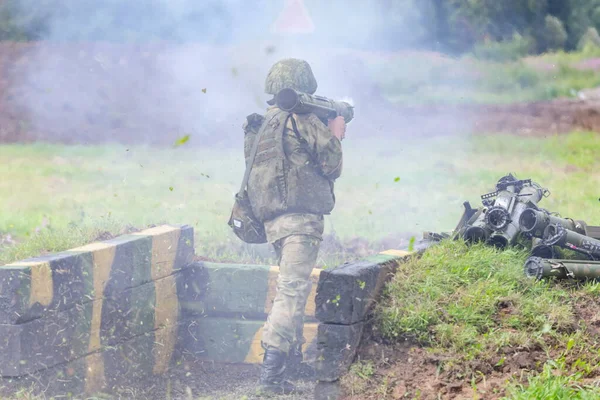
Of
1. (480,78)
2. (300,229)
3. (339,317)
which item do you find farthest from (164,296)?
(480,78)

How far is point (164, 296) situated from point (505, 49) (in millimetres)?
6033

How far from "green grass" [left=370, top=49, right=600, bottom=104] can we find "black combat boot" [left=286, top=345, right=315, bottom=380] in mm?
5725

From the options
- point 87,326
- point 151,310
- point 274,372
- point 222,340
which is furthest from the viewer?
point 222,340

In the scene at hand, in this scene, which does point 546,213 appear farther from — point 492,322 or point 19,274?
point 19,274

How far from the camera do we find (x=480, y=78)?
1095 cm

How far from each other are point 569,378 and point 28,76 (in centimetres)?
Answer: 1060

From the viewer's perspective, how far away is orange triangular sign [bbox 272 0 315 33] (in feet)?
35.7

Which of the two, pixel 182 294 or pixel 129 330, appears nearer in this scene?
pixel 129 330

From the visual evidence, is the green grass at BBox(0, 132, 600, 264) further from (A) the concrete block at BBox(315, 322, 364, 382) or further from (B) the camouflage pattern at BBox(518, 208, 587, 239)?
(A) the concrete block at BBox(315, 322, 364, 382)

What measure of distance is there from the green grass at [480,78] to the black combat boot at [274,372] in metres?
6.10

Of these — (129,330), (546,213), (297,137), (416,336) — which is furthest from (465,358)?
(129,330)

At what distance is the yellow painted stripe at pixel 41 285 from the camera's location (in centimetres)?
527

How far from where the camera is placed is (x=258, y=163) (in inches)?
235

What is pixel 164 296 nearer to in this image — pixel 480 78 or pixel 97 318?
pixel 97 318
